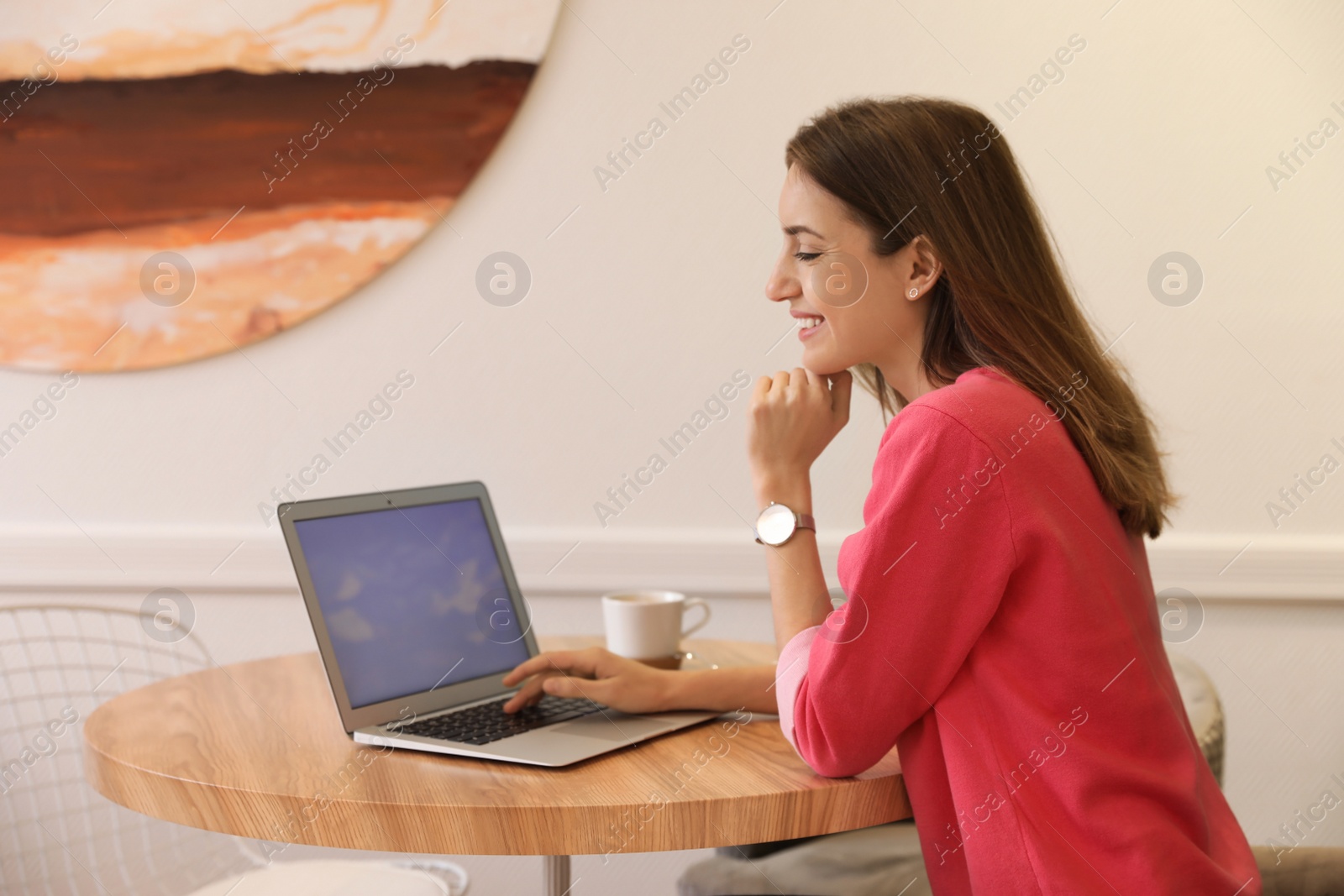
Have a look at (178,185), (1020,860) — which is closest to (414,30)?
(178,185)

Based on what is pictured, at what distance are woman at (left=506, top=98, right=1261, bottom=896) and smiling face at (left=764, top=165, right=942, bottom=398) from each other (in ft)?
0.05

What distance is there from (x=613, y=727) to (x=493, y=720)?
0.13 metres

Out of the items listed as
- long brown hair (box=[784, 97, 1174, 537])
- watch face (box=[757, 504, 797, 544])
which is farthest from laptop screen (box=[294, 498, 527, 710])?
long brown hair (box=[784, 97, 1174, 537])

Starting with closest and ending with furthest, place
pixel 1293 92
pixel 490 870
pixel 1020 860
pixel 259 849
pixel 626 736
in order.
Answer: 1. pixel 1020 860
2. pixel 626 736
3. pixel 259 849
4. pixel 1293 92
5. pixel 490 870

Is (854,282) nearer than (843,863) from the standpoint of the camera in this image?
Yes

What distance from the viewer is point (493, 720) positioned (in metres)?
1.16

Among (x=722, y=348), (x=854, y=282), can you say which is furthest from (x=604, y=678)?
(x=722, y=348)

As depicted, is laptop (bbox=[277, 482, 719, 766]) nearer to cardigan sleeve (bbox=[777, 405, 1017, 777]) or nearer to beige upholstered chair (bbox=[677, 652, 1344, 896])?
cardigan sleeve (bbox=[777, 405, 1017, 777])

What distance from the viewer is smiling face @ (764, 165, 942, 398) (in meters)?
1.16

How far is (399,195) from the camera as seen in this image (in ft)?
7.13

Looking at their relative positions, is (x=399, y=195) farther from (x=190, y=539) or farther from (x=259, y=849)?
(x=259, y=849)

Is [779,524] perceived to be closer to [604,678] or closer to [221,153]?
[604,678]

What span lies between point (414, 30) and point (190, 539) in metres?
1.15

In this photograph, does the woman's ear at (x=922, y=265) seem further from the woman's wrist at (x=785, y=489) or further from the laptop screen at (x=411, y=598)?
the laptop screen at (x=411, y=598)
